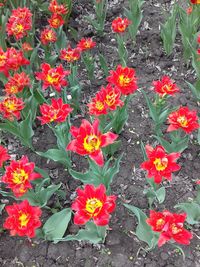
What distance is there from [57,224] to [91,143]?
1.89 feet

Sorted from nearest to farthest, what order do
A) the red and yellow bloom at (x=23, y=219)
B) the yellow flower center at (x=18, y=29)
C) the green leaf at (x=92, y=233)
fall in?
the red and yellow bloom at (x=23, y=219)
the green leaf at (x=92, y=233)
the yellow flower center at (x=18, y=29)

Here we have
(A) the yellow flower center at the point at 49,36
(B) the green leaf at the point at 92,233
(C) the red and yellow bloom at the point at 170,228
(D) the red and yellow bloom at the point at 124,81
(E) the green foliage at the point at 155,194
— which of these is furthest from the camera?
(A) the yellow flower center at the point at 49,36

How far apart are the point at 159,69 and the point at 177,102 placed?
0.44 meters

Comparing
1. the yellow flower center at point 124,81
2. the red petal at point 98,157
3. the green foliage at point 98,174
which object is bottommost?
the green foliage at point 98,174

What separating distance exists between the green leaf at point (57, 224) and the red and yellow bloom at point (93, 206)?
1.33 ft

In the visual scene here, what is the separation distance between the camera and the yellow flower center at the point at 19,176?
2002 mm

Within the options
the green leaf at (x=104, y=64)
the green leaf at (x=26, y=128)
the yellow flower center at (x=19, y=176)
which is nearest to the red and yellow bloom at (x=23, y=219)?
the yellow flower center at (x=19, y=176)

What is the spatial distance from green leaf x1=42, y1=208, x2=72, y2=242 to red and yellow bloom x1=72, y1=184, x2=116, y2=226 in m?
0.40

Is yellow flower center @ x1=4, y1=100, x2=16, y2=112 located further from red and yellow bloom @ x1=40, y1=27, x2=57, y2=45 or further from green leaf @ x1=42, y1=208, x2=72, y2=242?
red and yellow bloom @ x1=40, y1=27, x2=57, y2=45

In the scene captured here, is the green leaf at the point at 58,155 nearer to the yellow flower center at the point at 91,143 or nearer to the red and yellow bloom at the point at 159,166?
the yellow flower center at the point at 91,143

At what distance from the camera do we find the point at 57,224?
224 centimetres

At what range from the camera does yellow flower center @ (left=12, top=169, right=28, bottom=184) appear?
2.00 metres

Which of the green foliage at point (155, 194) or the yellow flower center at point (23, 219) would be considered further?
the green foliage at point (155, 194)

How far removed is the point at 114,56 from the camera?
3.51 meters
